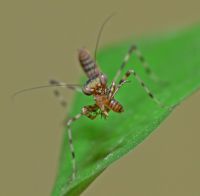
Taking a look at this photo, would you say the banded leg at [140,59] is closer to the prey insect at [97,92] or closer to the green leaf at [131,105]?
the green leaf at [131,105]

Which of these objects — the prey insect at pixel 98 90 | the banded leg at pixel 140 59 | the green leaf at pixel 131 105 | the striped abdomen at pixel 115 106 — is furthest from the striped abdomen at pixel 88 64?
the striped abdomen at pixel 115 106

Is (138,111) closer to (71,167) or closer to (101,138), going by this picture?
(101,138)

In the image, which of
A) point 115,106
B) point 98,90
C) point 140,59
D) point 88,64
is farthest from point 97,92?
point 140,59

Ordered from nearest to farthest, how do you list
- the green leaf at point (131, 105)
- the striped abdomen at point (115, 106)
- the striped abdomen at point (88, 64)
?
the green leaf at point (131, 105) < the striped abdomen at point (115, 106) < the striped abdomen at point (88, 64)

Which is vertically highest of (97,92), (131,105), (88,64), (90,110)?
(88,64)

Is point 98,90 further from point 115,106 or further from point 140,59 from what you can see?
point 140,59
